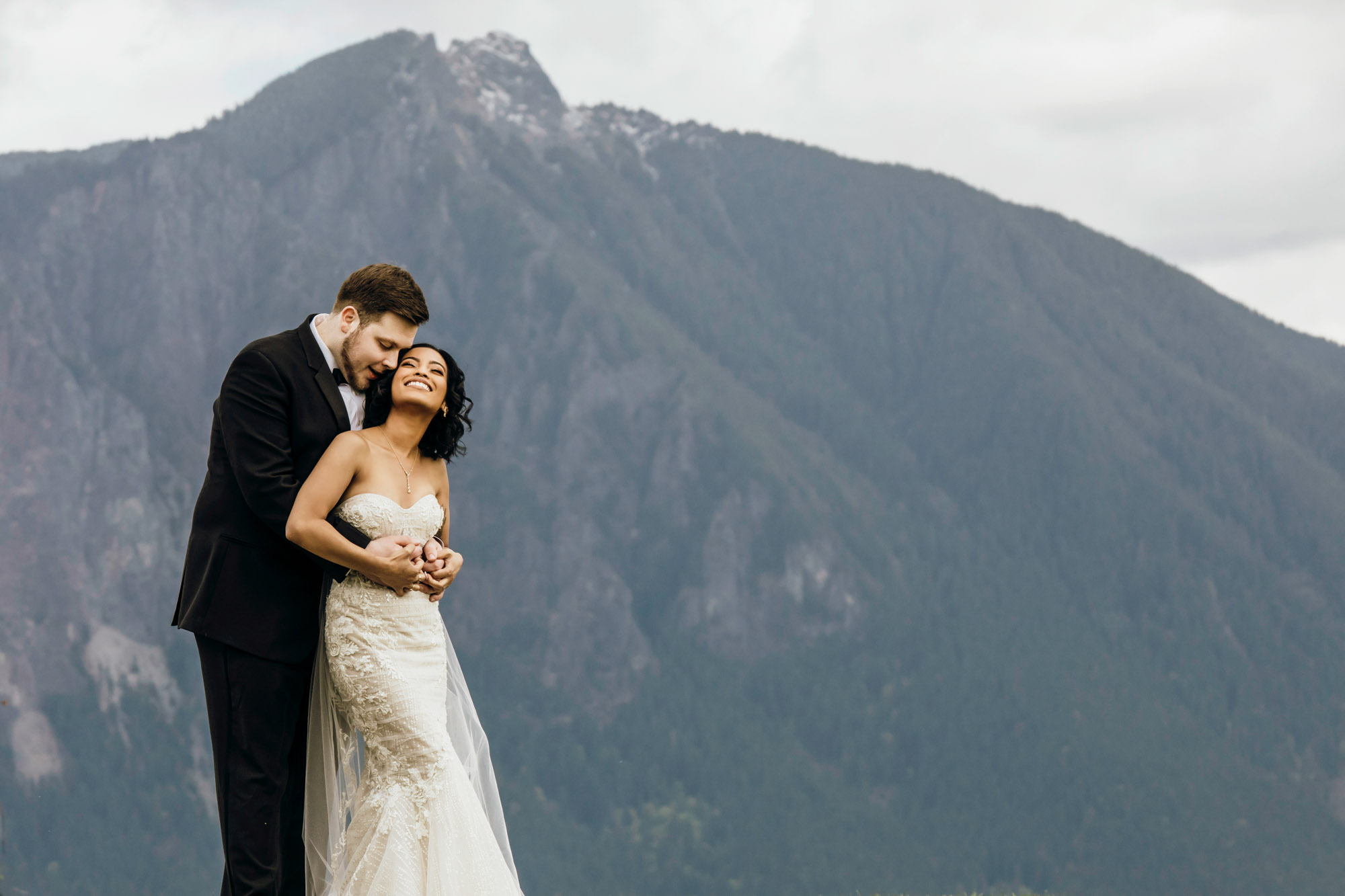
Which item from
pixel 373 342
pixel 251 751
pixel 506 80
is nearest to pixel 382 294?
pixel 373 342

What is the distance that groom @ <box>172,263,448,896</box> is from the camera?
541 cm

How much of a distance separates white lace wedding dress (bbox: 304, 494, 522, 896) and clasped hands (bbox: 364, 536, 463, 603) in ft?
0.27

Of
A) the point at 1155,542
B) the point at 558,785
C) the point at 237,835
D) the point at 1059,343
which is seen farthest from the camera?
the point at 1059,343

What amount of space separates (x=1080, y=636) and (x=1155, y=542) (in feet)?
41.0

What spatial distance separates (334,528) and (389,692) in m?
0.74

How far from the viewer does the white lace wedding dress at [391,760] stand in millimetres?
5559

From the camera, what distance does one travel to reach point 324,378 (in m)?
5.73

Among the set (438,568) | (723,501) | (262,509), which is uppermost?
(723,501)

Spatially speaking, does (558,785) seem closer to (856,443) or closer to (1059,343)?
(856,443)

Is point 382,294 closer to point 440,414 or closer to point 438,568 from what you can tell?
point 440,414

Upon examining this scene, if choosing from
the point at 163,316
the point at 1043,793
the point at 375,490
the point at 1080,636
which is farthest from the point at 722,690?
the point at 375,490

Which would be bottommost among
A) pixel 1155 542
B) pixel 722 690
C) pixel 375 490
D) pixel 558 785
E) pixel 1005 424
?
pixel 558 785

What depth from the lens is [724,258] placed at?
13188 centimetres

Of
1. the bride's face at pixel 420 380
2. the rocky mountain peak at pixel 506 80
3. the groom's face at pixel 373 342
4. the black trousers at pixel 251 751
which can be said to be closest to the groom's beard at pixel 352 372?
the groom's face at pixel 373 342
